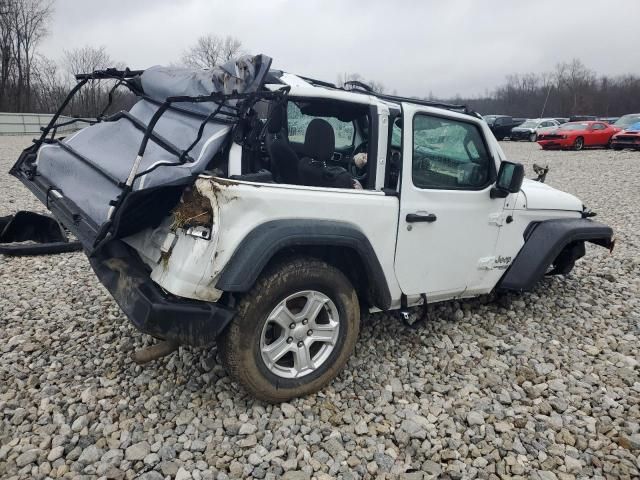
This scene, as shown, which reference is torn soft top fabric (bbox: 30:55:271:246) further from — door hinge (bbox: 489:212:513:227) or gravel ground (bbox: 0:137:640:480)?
door hinge (bbox: 489:212:513:227)

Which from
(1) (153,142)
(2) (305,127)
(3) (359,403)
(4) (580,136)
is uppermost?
(4) (580,136)

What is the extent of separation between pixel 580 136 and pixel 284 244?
22.6 meters

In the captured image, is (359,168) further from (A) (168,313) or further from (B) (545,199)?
(B) (545,199)

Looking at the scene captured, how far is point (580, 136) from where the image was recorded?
829 inches

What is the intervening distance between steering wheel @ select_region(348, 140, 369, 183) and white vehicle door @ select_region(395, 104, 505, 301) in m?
0.26

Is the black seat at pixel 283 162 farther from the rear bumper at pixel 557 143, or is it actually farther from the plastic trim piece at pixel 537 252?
the rear bumper at pixel 557 143

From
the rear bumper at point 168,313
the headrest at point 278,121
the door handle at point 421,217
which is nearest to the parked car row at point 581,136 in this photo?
the door handle at point 421,217

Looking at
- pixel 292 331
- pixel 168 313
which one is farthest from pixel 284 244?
pixel 168 313

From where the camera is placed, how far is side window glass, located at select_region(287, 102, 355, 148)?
3352 mm

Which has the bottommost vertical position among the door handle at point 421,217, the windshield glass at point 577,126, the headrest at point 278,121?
the door handle at point 421,217

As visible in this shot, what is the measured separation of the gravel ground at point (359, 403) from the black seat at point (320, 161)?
133cm

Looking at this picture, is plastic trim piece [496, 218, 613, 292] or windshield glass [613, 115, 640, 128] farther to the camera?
windshield glass [613, 115, 640, 128]

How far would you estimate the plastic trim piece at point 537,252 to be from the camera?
3863mm

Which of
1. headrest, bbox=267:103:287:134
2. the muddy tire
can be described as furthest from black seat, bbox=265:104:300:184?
the muddy tire
